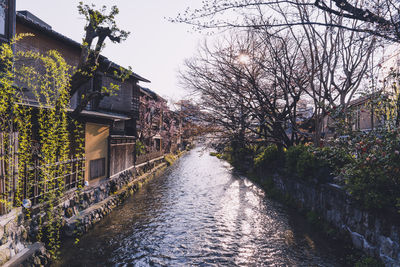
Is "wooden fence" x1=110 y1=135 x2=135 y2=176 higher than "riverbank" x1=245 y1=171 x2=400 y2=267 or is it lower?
higher

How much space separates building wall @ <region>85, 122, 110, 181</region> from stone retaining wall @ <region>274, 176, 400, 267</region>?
11626mm

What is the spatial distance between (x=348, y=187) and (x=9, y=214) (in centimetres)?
1012

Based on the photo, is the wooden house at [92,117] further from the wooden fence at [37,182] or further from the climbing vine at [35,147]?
the wooden fence at [37,182]

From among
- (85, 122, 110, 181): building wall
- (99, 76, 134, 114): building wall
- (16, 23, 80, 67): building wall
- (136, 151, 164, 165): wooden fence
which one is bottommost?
(136, 151, 164, 165): wooden fence

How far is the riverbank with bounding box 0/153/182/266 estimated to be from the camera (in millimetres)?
6156

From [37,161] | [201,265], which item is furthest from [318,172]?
[37,161]

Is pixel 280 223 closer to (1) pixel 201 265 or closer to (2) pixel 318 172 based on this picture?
(2) pixel 318 172

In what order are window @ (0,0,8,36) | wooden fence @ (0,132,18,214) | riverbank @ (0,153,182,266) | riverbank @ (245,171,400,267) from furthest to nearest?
window @ (0,0,8,36) < wooden fence @ (0,132,18,214) < riverbank @ (245,171,400,267) < riverbank @ (0,153,182,266)

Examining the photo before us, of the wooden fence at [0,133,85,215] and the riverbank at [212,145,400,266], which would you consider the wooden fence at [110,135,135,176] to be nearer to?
the wooden fence at [0,133,85,215]

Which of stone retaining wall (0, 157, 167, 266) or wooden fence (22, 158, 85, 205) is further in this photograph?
wooden fence (22, 158, 85, 205)

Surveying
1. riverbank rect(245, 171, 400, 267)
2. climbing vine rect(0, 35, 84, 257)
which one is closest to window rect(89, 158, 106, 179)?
climbing vine rect(0, 35, 84, 257)

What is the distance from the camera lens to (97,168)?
14.1m

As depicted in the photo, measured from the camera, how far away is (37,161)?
8.48 metres

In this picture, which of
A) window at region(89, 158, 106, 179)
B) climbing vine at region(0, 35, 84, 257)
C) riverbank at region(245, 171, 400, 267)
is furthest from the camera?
window at region(89, 158, 106, 179)
